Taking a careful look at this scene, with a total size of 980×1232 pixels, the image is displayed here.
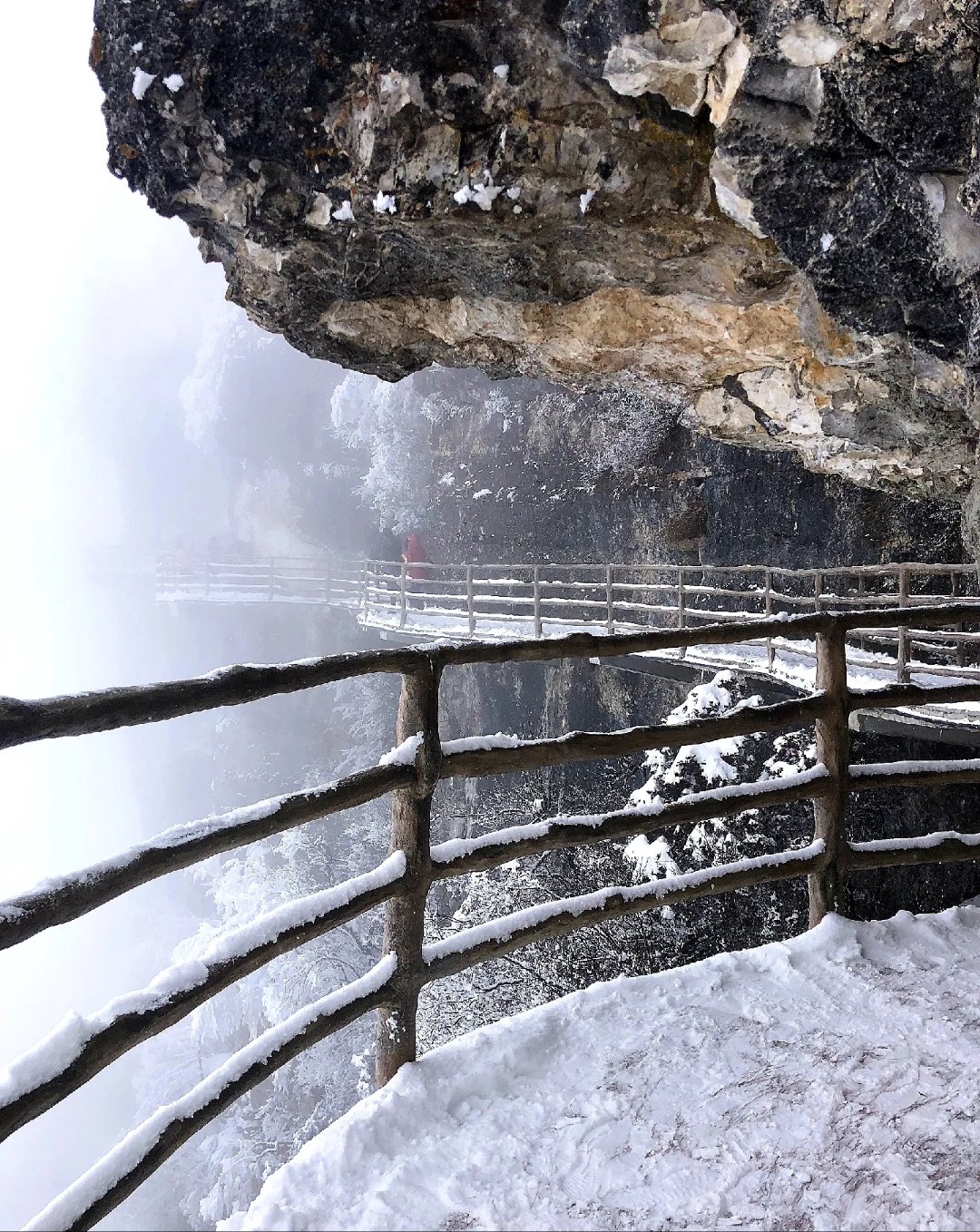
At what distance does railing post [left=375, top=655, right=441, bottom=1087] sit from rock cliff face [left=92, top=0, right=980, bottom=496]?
3.80m

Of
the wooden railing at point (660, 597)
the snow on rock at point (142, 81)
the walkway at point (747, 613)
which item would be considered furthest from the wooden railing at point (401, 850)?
the snow on rock at point (142, 81)

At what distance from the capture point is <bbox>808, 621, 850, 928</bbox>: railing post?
8.69 ft

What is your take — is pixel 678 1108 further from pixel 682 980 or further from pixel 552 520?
pixel 552 520

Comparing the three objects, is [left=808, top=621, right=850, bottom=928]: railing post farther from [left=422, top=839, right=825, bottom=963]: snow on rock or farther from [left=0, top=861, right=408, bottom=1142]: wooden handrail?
[left=0, top=861, right=408, bottom=1142]: wooden handrail

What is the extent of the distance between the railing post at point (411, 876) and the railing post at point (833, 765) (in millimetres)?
1418

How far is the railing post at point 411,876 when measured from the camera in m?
1.97

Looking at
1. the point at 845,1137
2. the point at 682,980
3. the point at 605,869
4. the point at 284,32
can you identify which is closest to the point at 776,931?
the point at 605,869

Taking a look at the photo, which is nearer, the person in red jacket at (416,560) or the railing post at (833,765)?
the railing post at (833,765)

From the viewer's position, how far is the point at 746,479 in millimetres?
12594

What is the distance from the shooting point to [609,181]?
5523 mm

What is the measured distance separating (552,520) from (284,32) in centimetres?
1196

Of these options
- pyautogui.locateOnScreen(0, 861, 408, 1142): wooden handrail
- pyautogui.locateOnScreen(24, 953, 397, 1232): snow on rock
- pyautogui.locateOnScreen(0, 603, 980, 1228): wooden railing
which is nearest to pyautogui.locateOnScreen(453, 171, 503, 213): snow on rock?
pyautogui.locateOnScreen(0, 603, 980, 1228): wooden railing

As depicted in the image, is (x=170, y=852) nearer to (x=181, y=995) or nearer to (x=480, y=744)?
(x=181, y=995)

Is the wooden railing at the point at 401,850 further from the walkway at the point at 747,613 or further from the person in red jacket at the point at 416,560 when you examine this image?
the person in red jacket at the point at 416,560
